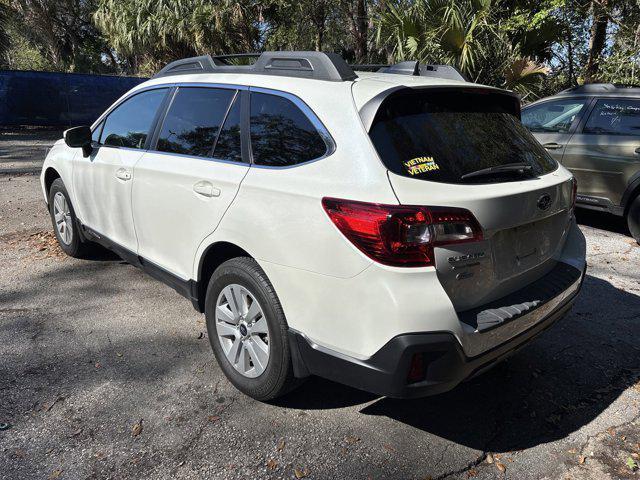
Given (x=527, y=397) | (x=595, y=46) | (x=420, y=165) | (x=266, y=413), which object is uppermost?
(x=595, y=46)

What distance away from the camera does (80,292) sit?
4258mm

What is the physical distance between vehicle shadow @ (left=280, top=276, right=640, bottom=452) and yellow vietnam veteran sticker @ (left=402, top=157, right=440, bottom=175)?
1.37m

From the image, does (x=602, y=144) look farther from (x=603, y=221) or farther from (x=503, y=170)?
(x=503, y=170)

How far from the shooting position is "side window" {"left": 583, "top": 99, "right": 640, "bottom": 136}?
19.2 ft

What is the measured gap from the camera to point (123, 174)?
3668 millimetres

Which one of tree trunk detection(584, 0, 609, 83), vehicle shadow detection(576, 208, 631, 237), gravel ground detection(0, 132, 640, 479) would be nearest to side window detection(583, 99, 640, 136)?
vehicle shadow detection(576, 208, 631, 237)

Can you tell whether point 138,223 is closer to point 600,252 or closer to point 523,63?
point 600,252

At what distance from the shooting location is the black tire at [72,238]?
15.4ft

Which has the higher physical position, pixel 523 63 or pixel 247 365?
pixel 523 63

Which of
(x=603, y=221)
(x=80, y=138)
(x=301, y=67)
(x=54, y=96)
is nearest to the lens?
(x=301, y=67)

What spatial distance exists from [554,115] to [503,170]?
5171 mm

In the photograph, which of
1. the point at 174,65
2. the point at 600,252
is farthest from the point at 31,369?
the point at 600,252

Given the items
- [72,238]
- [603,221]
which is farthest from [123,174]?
[603,221]

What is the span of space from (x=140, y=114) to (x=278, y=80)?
1558 millimetres
